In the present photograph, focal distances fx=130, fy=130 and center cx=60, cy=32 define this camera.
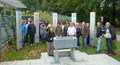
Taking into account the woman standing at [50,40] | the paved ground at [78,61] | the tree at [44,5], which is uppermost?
the tree at [44,5]

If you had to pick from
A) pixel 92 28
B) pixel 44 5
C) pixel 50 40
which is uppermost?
pixel 44 5

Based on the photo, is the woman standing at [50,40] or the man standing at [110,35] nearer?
the man standing at [110,35]

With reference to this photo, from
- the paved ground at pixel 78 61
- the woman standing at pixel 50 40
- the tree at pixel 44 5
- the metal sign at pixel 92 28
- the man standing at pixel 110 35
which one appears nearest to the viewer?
the paved ground at pixel 78 61

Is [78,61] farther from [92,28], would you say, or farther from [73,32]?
[92,28]

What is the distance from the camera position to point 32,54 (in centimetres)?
771

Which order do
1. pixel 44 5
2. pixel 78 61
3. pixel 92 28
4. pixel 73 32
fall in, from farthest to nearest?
pixel 44 5 → pixel 92 28 → pixel 73 32 → pixel 78 61

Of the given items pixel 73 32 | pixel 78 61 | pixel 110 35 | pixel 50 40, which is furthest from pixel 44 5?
pixel 78 61

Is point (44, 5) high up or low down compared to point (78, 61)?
up

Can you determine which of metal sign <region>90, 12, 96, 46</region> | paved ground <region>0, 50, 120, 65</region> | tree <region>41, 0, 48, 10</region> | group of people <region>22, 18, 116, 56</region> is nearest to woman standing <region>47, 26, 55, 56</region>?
group of people <region>22, 18, 116, 56</region>

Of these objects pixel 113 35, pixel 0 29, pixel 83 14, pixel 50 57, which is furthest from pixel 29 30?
pixel 83 14

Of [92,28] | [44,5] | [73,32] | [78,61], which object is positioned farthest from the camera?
[44,5]

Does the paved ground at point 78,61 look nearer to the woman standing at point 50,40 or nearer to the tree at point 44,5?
the woman standing at point 50,40

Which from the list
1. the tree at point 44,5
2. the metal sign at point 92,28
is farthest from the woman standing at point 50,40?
the tree at point 44,5

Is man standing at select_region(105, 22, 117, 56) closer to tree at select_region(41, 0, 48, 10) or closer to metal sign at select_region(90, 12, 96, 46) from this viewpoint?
metal sign at select_region(90, 12, 96, 46)
